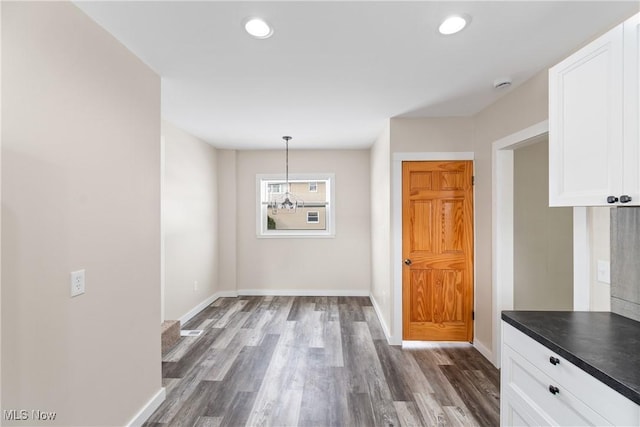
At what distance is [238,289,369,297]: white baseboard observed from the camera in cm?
499

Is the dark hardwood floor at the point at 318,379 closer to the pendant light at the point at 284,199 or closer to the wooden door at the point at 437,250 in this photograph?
the wooden door at the point at 437,250

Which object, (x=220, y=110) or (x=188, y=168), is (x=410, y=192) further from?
(x=188, y=168)

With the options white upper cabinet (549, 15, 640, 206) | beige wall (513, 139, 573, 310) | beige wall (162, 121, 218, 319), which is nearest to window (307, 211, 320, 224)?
beige wall (162, 121, 218, 319)

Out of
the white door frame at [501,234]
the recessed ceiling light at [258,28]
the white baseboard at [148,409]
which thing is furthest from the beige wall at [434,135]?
the white baseboard at [148,409]

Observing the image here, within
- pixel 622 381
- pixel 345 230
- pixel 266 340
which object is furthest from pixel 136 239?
pixel 345 230

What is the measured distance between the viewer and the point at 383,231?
3.68 metres

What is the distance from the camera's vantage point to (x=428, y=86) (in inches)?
94.3

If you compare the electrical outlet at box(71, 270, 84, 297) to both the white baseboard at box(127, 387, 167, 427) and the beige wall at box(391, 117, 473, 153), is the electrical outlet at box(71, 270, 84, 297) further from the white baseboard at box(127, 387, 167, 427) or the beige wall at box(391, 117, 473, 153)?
the beige wall at box(391, 117, 473, 153)

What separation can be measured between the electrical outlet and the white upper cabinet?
2501 millimetres

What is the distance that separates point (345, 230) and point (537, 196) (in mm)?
2799

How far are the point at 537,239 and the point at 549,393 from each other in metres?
2.12

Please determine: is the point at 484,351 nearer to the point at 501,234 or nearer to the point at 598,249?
the point at 501,234

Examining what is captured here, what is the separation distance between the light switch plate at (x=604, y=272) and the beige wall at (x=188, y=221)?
388 cm

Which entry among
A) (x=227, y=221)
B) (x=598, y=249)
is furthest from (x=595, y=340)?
(x=227, y=221)
